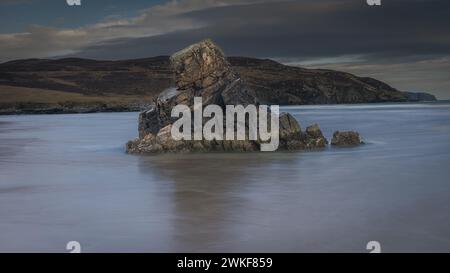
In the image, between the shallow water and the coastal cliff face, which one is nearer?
the shallow water

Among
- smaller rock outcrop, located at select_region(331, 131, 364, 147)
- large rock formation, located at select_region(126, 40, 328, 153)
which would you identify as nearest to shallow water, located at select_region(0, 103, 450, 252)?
large rock formation, located at select_region(126, 40, 328, 153)

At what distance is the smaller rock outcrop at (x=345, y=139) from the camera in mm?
27019

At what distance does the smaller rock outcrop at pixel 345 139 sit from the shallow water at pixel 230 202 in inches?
59.2

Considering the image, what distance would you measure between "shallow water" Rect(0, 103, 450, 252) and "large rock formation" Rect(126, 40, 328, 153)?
116 centimetres

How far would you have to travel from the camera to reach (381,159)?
2294cm

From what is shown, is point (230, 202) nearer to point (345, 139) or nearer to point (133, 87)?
point (345, 139)

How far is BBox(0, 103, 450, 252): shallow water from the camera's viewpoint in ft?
34.1

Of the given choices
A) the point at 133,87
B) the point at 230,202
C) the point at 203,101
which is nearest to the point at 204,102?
the point at 203,101

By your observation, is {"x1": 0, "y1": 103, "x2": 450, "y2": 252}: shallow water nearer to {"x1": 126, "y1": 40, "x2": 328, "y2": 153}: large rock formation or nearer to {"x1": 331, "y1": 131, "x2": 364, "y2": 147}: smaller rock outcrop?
{"x1": 126, "y1": 40, "x2": 328, "y2": 153}: large rock formation

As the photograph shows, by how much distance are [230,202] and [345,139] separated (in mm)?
14445

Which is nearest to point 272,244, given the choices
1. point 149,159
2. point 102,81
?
point 149,159

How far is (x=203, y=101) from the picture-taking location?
25.5 metres

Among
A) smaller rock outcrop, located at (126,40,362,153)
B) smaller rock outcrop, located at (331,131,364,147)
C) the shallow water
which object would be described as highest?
smaller rock outcrop, located at (126,40,362,153)

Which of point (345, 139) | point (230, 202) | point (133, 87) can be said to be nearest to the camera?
point (230, 202)
